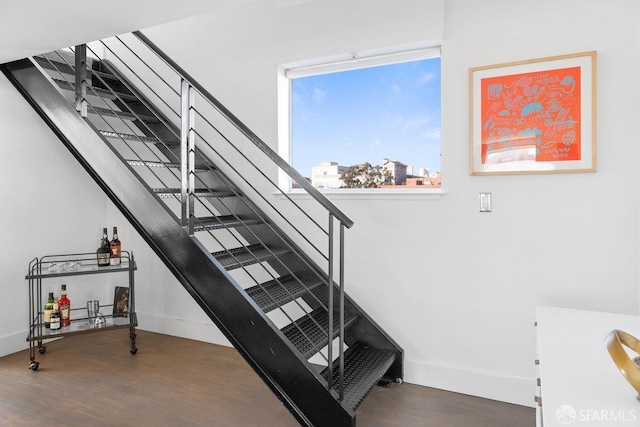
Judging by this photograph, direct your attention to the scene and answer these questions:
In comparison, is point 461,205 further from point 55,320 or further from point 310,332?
point 55,320

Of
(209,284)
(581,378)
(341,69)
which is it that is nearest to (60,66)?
(341,69)

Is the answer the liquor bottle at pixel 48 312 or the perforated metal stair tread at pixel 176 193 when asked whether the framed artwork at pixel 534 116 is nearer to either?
the perforated metal stair tread at pixel 176 193

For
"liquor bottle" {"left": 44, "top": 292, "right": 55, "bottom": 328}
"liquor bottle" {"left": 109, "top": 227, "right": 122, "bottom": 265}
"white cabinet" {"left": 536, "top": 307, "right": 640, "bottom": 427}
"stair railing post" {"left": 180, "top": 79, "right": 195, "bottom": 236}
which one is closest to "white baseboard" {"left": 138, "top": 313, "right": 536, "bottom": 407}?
"white cabinet" {"left": 536, "top": 307, "right": 640, "bottom": 427}

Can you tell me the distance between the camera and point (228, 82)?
3.28 metres

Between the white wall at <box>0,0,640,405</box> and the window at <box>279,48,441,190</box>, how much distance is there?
0.16m

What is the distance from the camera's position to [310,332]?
2.47 metres

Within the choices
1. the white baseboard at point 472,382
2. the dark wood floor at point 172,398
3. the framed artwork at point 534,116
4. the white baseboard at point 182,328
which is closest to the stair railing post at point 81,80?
the dark wood floor at point 172,398

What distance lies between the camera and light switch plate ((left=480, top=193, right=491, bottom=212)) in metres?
2.52

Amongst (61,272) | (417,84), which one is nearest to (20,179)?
(61,272)

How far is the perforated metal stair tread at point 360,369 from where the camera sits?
7.16 ft

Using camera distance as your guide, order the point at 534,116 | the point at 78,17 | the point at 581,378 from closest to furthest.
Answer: the point at 581,378
the point at 78,17
the point at 534,116

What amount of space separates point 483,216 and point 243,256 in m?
1.46

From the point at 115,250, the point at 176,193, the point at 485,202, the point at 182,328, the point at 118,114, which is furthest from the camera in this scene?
the point at 182,328

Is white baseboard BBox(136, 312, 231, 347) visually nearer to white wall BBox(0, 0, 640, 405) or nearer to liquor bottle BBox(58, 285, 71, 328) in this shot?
liquor bottle BBox(58, 285, 71, 328)
